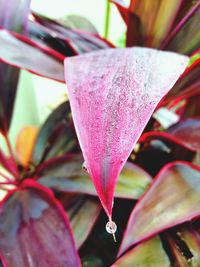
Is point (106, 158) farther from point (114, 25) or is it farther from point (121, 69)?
point (114, 25)

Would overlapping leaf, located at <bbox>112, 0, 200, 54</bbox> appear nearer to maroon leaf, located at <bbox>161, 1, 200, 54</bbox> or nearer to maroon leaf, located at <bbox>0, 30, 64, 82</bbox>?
maroon leaf, located at <bbox>161, 1, 200, 54</bbox>

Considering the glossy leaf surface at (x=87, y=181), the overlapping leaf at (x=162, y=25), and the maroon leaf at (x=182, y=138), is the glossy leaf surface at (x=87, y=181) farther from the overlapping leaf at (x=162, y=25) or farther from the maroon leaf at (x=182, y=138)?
the overlapping leaf at (x=162, y=25)

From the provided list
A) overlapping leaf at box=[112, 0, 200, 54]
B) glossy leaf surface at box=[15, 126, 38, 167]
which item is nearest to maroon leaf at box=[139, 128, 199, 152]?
overlapping leaf at box=[112, 0, 200, 54]

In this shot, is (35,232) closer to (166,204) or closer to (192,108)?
(166,204)

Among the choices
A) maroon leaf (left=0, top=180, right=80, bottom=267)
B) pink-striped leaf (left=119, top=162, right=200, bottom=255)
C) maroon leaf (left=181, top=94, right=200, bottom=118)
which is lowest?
maroon leaf (left=0, top=180, right=80, bottom=267)

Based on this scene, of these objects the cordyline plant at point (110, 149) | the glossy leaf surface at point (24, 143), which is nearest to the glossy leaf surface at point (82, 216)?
the cordyline plant at point (110, 149)

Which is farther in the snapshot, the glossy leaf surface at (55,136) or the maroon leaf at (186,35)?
the glossy leaf surface at (55,136)

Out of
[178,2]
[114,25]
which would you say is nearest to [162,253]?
[178,2]
